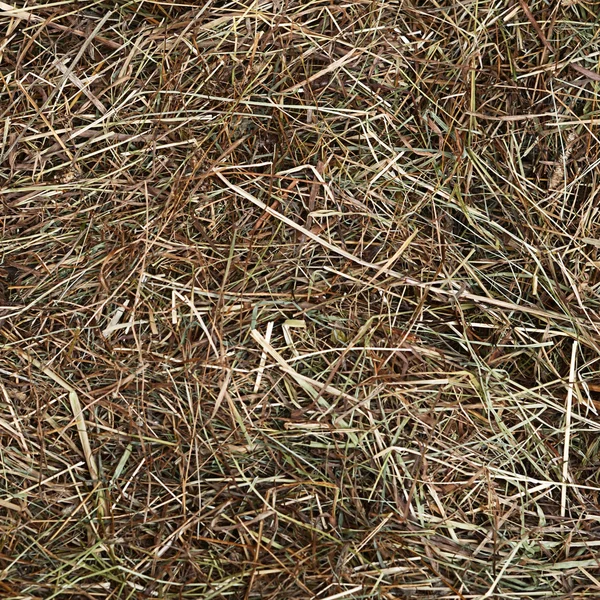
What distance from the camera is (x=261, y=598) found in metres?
1.31

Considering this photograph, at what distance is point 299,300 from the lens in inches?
55.2

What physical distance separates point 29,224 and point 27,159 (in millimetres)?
131

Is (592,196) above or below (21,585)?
above

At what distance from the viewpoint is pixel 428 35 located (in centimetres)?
146

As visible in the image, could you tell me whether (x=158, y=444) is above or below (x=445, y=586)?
above

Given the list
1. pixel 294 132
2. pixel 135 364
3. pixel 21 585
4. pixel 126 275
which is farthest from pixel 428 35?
pixel 21 585

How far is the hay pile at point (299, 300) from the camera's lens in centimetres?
134

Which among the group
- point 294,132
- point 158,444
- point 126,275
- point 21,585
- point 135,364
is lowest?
point 21,585

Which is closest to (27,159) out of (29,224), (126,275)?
(29,224)

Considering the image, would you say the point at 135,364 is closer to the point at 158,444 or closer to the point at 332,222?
the point at 158,444

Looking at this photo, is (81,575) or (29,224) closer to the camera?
(81,575)

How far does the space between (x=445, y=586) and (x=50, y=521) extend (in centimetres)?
73

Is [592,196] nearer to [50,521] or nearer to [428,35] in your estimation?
[428,35]

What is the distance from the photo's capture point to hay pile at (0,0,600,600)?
4.40ft
